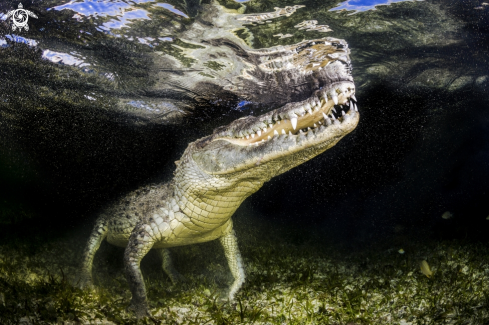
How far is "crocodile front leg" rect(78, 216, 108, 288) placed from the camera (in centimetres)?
471

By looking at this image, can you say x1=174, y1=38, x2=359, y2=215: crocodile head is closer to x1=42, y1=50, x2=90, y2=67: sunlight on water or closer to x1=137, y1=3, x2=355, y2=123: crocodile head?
x1=137, y1=3, x2=355, y2=123: crocodile head

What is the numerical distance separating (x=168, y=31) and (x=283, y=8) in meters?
1.86

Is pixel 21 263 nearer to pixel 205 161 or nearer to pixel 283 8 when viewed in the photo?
pixel 205 161

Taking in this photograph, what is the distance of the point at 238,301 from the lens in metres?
4.35

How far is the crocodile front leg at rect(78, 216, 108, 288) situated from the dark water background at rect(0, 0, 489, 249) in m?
3.23

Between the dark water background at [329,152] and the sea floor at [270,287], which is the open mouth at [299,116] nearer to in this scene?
the dark water background at [329,152]


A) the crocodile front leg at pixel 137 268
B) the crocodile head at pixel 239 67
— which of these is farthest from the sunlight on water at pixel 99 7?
the crocodile front leg at pixel 137 268

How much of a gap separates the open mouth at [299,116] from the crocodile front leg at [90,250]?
358cm

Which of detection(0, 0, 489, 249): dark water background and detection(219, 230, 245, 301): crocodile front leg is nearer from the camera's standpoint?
detection(0, 0, 489, 249): dark water background

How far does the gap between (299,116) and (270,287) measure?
135 inches

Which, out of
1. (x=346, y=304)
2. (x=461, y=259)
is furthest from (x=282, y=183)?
(x=346, y=304)

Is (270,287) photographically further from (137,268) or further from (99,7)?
(99,7)

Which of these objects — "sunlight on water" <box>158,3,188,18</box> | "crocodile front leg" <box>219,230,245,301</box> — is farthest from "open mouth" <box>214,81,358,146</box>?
"crocodile front leg" <box>219,230,245,301</box>

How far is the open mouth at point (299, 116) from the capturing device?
2.91 metres
